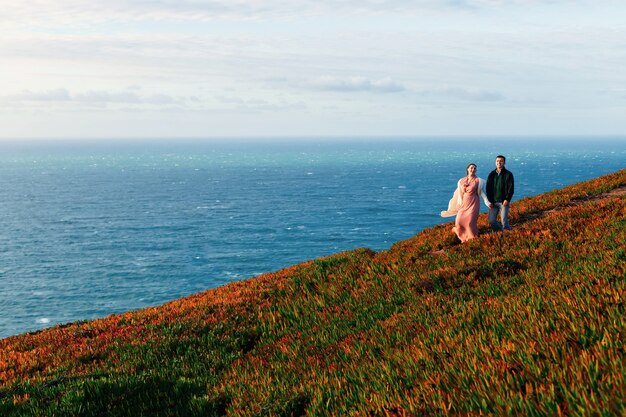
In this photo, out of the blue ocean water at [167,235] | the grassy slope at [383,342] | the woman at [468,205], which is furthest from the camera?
the blue ocean water at [167,235]

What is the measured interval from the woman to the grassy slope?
72 centimetres

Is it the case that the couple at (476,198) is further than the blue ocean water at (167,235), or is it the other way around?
the blue ocean water at (167,235)

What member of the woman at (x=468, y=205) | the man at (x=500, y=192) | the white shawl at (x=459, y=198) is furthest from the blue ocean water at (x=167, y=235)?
the man at (x=500, y=192)

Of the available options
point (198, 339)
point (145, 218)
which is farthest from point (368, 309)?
point (145, 218)

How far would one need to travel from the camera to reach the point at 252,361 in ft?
29.1

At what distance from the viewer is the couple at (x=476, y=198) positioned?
15.3m

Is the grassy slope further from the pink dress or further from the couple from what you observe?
the couple

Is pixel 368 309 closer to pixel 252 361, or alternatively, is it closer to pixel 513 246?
pixel 252 361

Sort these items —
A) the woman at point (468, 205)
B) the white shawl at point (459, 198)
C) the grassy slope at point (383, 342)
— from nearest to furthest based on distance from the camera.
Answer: the grassy slope at point (383, 342)
the woman at point (468, 205)
the white shawl at point (459, 198)

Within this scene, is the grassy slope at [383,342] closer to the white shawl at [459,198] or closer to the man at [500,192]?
the white shawl at [459,198]

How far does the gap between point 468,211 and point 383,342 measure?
28.9ft

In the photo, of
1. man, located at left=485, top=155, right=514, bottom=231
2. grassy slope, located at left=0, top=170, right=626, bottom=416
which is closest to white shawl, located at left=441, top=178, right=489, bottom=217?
man, located at left=485, top=155, right=514, bottom=231

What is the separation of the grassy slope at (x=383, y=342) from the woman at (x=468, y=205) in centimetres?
72

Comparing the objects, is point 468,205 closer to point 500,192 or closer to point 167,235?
point 500,192
